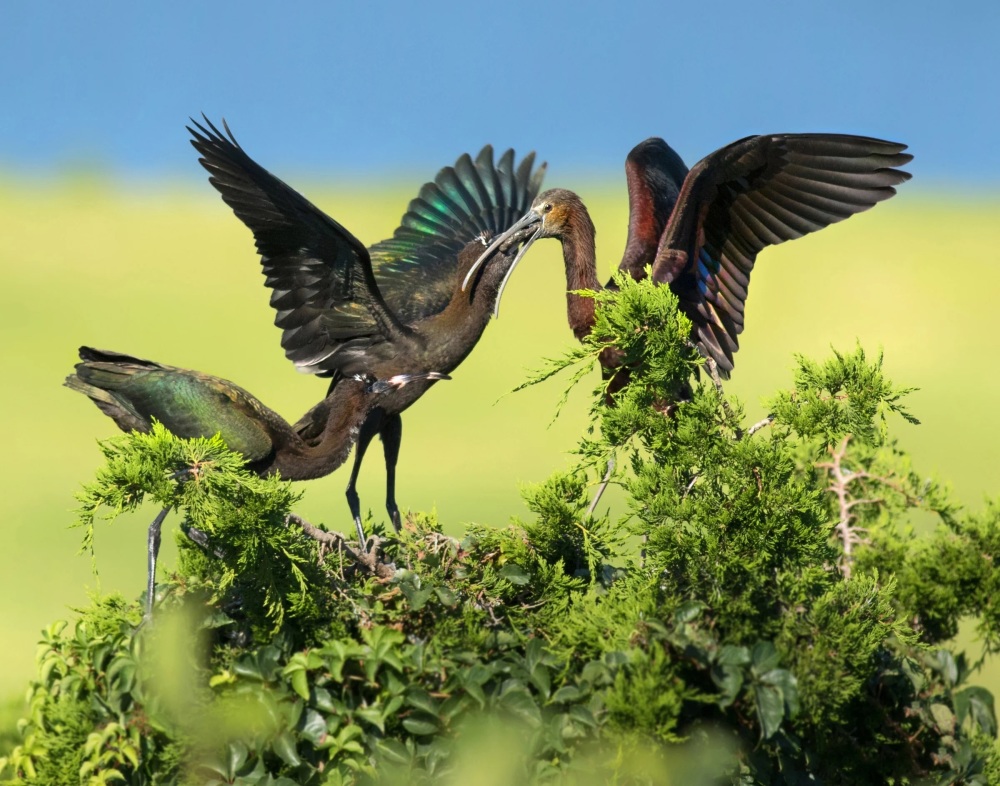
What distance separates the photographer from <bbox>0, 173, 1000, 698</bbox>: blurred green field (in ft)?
39.8

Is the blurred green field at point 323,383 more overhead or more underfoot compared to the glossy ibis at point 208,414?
more overhead

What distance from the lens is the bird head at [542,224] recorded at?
17.7 ft

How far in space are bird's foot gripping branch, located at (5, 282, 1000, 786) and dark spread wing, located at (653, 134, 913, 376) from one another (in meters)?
1.48

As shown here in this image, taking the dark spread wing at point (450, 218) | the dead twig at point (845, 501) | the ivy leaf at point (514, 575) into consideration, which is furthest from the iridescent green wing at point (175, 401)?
the dead twig at point (845, 501)

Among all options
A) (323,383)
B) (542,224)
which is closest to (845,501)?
(542,224)

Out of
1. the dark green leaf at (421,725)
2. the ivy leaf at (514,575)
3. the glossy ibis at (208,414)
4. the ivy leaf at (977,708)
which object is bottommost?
the dark green leaf at (421,725)

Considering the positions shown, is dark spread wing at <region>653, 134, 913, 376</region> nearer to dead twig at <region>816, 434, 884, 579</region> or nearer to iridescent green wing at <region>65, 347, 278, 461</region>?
dead twig at <region>816, 434, 884, 579</region>

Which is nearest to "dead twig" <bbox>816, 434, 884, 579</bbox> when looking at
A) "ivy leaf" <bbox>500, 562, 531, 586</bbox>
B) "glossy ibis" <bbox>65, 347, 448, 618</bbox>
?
"ivy leaf" <bbox>500, 562, 531, 586</bbox>

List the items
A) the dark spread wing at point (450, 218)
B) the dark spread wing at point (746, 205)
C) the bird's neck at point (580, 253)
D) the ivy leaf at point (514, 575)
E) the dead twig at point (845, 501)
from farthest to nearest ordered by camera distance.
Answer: the dark spread wing at point (450, 218), the bird's neck at point (580, 253), the dark spread wing at point (746, 205), the dead twig at point (845, 501), the ivy leaf at point (514, 575)

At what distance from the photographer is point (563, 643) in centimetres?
308

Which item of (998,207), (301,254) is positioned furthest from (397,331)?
(998,207)

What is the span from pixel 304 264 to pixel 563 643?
7.79 ft

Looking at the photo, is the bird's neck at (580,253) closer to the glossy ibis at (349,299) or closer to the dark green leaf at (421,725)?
the glossy ibis at (349,299)

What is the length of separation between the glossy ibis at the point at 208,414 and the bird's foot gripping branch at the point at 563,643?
2.76ft
